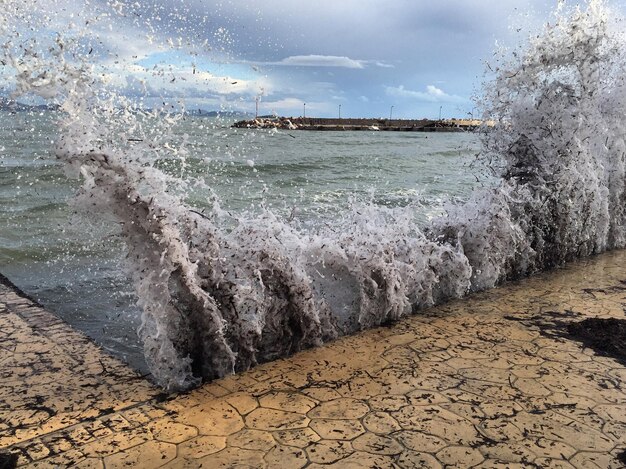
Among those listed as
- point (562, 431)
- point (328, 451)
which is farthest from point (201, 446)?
point (562, 431)

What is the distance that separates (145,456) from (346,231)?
281 centimetres

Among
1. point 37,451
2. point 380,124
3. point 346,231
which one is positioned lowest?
point 37,451

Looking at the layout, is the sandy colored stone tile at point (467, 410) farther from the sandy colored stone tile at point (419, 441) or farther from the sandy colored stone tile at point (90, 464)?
the sandy colored stone tile at point (90, 464)

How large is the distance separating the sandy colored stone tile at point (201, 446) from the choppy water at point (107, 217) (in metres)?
1.28

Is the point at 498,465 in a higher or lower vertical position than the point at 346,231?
lower

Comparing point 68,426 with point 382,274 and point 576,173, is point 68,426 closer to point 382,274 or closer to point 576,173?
point 382,274

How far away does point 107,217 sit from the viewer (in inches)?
130

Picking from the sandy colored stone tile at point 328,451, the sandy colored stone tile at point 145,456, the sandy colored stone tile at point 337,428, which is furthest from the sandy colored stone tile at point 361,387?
the sandy colored stone tile at point 145,456

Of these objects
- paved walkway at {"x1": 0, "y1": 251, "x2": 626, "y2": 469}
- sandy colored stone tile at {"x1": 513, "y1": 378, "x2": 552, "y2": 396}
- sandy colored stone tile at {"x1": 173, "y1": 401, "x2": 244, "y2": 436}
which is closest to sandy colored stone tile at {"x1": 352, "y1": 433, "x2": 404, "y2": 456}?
paved walkway at {"x1": 0, "y1": 251, "x2": 626, "y2": 469}

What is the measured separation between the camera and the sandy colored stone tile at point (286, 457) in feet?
7.80

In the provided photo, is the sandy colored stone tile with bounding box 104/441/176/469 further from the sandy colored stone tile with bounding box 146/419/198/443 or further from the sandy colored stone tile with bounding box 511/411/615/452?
the sandy colored stone tile with bounding box 511/411/615/452

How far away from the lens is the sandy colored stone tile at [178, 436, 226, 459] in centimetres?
245

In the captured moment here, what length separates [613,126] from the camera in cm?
733

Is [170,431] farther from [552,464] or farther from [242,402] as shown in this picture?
[552,464]
